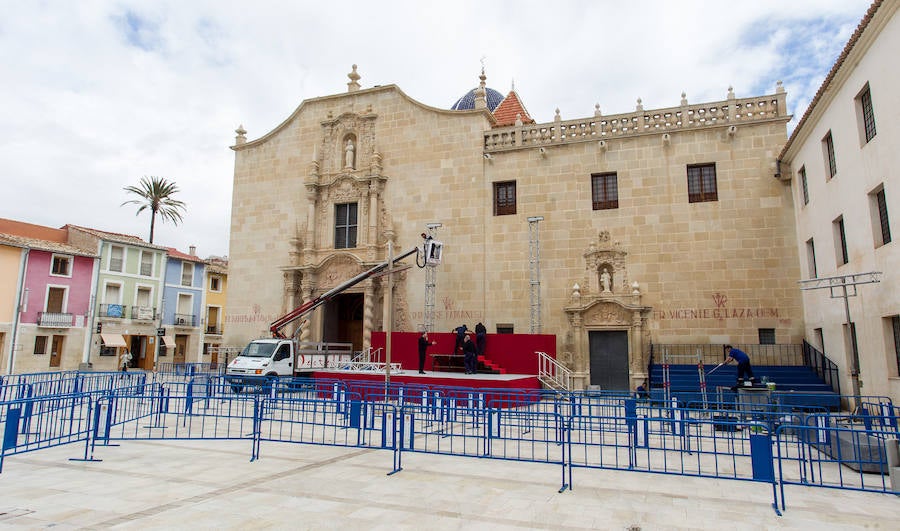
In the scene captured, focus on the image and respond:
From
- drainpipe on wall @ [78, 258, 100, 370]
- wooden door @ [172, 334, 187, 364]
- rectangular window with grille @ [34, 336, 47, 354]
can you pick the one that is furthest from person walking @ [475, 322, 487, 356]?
wooden door @ [172, 334, 187, 364]

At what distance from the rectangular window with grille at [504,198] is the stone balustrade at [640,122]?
1562 mm

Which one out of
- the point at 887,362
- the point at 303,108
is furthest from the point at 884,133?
the point at 303,108

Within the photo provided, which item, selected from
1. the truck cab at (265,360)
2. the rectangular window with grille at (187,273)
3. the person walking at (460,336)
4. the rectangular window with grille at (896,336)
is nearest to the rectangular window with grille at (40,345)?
the rectangular window with grille at (187,273)

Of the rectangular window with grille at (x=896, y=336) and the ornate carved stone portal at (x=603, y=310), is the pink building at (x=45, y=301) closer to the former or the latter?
the ornate carved stone portal at (x=603, y=310)

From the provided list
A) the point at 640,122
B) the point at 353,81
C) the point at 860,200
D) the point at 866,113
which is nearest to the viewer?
the point at 866,113

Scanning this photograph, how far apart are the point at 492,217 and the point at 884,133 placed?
45.3ft

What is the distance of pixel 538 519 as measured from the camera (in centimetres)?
651

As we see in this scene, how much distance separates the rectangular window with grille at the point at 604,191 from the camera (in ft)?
73.2

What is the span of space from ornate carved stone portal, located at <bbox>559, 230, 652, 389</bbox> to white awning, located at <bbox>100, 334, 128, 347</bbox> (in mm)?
29236

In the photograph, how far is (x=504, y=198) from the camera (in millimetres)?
23969

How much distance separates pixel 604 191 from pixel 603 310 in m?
4.77

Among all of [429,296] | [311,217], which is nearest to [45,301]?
[311,217]

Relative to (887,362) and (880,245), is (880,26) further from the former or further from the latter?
(887,362)

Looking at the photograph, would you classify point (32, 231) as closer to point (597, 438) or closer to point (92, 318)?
point (92, 318)
